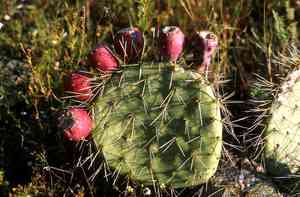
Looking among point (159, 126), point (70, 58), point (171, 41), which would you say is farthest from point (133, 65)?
point (70, 58)

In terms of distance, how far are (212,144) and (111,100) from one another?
564 millimetres

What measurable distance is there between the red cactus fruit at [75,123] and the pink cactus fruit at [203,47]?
72cm

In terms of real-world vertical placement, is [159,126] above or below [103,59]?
below

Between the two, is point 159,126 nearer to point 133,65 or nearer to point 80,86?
point 133,65

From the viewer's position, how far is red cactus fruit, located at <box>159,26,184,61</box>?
108 inches

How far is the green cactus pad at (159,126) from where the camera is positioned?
2688 mm

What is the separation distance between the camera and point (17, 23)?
3861mm

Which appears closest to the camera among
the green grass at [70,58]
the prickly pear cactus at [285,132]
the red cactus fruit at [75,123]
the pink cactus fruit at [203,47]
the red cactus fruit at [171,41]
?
the red cactus fruit at [75,123]

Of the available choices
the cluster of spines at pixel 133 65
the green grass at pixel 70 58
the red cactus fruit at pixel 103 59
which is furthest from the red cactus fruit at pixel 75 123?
the green grass at pixel 70 58

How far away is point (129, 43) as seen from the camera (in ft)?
9.33

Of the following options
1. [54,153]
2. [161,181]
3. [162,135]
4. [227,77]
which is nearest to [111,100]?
[162,135]

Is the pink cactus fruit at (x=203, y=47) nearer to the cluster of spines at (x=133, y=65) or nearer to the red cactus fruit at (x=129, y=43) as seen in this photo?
the cluster of spines at (x=133, y=65)

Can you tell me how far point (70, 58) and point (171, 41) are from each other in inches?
40.0

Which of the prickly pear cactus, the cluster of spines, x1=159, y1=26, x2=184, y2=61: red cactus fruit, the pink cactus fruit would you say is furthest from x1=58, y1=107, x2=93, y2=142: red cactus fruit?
the prickly pear cactus
